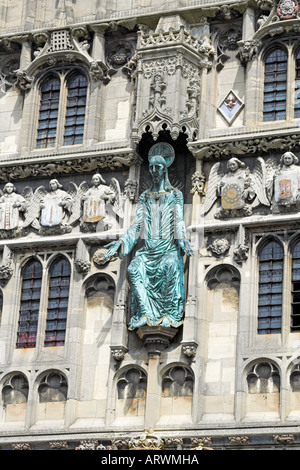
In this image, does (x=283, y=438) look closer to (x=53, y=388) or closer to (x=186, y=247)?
(x=186, y=247)

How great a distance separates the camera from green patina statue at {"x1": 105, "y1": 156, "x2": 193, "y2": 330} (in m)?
36.5

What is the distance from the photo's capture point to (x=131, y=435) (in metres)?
35.8

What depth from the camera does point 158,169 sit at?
1474 inches

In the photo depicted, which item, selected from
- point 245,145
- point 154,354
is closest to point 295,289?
point 154,354

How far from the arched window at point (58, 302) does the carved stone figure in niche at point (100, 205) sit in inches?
39.9

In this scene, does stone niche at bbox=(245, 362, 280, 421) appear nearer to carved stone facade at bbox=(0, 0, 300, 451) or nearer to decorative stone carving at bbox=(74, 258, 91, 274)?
carved stone facade at bbox=(0, 0, 300, 451)

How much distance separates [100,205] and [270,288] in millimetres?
4187

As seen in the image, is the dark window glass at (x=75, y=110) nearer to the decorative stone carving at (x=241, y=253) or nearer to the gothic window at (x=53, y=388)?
the decorative stone carving at (x=241, y=253)

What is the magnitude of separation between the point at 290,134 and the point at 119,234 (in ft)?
13.5
